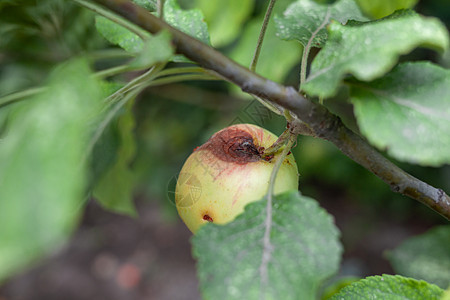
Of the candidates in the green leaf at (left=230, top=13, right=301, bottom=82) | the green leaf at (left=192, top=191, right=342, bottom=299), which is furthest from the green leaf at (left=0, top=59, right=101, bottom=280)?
the green leaf at (left=230, top=13, right=301, bottom=82)

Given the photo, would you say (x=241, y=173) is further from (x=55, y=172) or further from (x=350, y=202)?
(x=350, y=202)

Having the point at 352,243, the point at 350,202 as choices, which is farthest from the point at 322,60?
the point at 350,202

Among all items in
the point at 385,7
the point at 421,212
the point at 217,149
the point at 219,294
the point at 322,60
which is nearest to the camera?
the point at 219,294

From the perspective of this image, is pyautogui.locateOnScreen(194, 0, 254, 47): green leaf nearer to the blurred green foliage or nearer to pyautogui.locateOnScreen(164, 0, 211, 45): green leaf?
the blurred green foliage

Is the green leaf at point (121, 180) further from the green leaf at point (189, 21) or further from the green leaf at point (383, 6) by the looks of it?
the green leaf at point (383, 6)

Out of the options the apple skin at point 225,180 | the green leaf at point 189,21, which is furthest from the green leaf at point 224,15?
the apple skin at point 225,180

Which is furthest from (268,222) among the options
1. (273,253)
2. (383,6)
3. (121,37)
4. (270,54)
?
(270,54)
